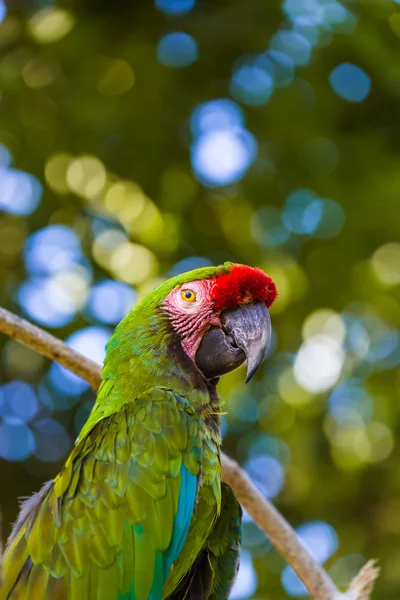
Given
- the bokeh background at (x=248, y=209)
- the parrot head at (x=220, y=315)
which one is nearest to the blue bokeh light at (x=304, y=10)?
the bokeh background at (x=248, y=209)

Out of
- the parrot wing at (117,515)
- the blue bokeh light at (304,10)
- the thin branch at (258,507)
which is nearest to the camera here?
the parrot wing at (117,515)

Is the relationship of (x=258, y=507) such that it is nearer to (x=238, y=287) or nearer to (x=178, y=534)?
(x=178, y=534)

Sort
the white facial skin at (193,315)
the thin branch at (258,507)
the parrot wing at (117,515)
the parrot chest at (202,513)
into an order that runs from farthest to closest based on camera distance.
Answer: the white facial skin at (193,315)
the thin branch at (258,507)
the parrot chest at (202,513)
the parrot wing at (117,515)

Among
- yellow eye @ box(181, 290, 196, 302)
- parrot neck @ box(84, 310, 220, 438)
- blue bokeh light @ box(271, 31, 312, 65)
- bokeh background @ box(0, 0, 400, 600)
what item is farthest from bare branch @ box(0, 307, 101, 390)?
blue bokeh light @ box(271, 31, 312, 65)

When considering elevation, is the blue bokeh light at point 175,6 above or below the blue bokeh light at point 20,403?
above

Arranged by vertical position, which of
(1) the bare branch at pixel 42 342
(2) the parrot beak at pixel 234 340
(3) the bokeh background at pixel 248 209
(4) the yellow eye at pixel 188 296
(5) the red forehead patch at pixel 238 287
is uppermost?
(3) the bokeh background at pixel 248 209

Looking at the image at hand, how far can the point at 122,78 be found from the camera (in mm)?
5012

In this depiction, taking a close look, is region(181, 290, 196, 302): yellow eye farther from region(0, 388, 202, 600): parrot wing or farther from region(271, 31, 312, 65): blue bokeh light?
region(271, 31, 312, 65): blue bokeh light

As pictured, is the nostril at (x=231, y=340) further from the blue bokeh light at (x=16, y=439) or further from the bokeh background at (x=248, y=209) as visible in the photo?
the blue bokeh light at (x=16, y=439)

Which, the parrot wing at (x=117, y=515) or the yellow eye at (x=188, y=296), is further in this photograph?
the yellow eye at (x=188, y=296)

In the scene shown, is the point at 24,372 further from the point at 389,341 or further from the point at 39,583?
the point at 39,583

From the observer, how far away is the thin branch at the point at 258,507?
2922 millimetres

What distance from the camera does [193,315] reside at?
3023mm

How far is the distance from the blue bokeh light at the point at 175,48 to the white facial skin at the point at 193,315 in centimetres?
245
